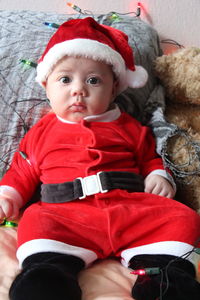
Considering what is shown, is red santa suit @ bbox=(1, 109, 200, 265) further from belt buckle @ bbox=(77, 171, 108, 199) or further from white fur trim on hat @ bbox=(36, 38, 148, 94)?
white fur trim on hat @ bbox=(36, 38, 148, 94)

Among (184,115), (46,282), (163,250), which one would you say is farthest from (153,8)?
(46,282)

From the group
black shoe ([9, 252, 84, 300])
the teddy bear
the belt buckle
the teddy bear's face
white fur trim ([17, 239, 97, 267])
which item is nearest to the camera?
black shoe ([9, 252, 84, 300])

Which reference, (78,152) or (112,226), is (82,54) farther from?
(112,226)

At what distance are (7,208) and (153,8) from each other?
91cm

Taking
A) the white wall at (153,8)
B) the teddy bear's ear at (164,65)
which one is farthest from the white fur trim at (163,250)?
the white wall at (153,8)

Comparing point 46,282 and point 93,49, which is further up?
point 93,49

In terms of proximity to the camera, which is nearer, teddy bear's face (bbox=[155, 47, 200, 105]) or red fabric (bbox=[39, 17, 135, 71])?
red fabric (bbox=[39, 17, 135, 71])

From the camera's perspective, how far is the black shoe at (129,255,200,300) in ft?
2.18

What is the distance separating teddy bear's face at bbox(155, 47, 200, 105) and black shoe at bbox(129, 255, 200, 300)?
556mm

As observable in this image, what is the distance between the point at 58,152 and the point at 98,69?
0.24m

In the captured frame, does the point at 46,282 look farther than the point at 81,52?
No

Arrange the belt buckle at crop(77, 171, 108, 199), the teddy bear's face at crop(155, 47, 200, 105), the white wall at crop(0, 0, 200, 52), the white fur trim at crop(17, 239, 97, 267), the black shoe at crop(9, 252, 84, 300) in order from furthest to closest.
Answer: the white wall at crop(0, 0, 200, 52)
the teddy bear's face at crop(155, 47, 200, 105)
the belt buckle at crop(77, 171, 108, 199)
the white fur trim at crop(17, 239, 97, 267)
the black shoe at crop(9, 252, 84, 300)

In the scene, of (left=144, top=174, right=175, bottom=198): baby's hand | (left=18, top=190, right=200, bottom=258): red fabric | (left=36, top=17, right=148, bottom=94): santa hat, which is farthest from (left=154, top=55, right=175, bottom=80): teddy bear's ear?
(left=18, top=190, right=200, bottom=258): red fabric

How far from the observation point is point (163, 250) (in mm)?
764
